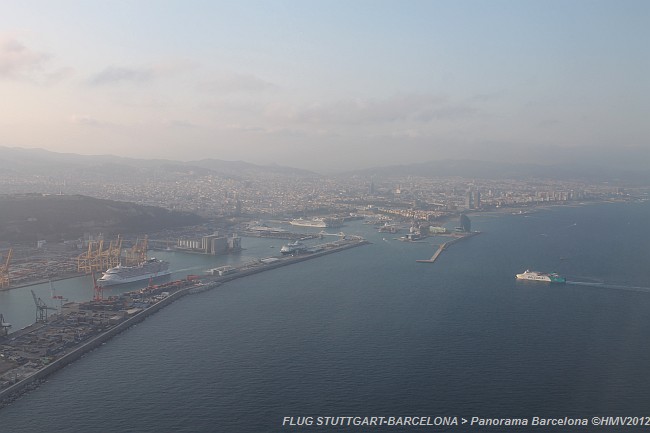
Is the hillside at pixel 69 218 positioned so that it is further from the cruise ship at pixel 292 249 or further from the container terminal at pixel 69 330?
the container terminal at pixel 69 330

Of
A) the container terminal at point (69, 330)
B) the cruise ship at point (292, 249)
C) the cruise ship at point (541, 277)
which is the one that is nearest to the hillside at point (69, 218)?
the cruise ship at point (292, 249)

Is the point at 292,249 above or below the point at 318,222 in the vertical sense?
below

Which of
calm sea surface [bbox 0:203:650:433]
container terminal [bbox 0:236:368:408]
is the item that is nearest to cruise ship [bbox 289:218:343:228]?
calm sea surface [bbox 0:203:650:433]

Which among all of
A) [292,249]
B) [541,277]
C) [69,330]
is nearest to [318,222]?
[292,249]

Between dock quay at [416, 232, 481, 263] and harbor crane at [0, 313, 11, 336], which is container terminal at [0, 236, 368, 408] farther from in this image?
dock quay at [416, 232, 481, 263]

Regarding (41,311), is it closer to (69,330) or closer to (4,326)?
(4,326)

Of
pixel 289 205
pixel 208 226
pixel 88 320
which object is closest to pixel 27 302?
pixel 88 320
